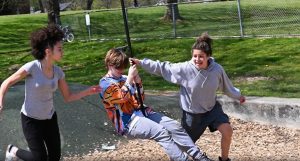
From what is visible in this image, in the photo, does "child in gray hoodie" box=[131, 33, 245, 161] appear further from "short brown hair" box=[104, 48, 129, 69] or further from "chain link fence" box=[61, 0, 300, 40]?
"chain link fence" box=[61, 0, 300, 40]

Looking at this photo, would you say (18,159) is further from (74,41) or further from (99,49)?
(74,41)

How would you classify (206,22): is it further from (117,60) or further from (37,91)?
(37,91)

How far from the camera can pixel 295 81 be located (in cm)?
882

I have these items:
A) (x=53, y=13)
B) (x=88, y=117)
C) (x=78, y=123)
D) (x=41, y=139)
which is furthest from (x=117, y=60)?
(x=53, y=13)

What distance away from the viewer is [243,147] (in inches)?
242

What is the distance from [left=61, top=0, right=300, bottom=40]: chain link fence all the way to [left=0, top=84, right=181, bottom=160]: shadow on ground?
25.0ft

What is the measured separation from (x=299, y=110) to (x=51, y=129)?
132 inches

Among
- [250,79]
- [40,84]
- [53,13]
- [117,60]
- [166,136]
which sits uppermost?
[117,60]

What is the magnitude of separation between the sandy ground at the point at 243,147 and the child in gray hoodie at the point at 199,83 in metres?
0.95

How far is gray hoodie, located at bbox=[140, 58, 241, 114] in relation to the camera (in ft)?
15.4

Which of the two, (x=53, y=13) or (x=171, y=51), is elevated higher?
(x=53, y=13)

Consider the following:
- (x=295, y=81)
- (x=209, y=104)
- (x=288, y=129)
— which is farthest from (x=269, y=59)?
(x=209, y=104)

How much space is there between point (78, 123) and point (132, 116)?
238 centimetres

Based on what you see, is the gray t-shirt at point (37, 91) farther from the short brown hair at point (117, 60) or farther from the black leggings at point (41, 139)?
the short brown hair at point (117, 60)
